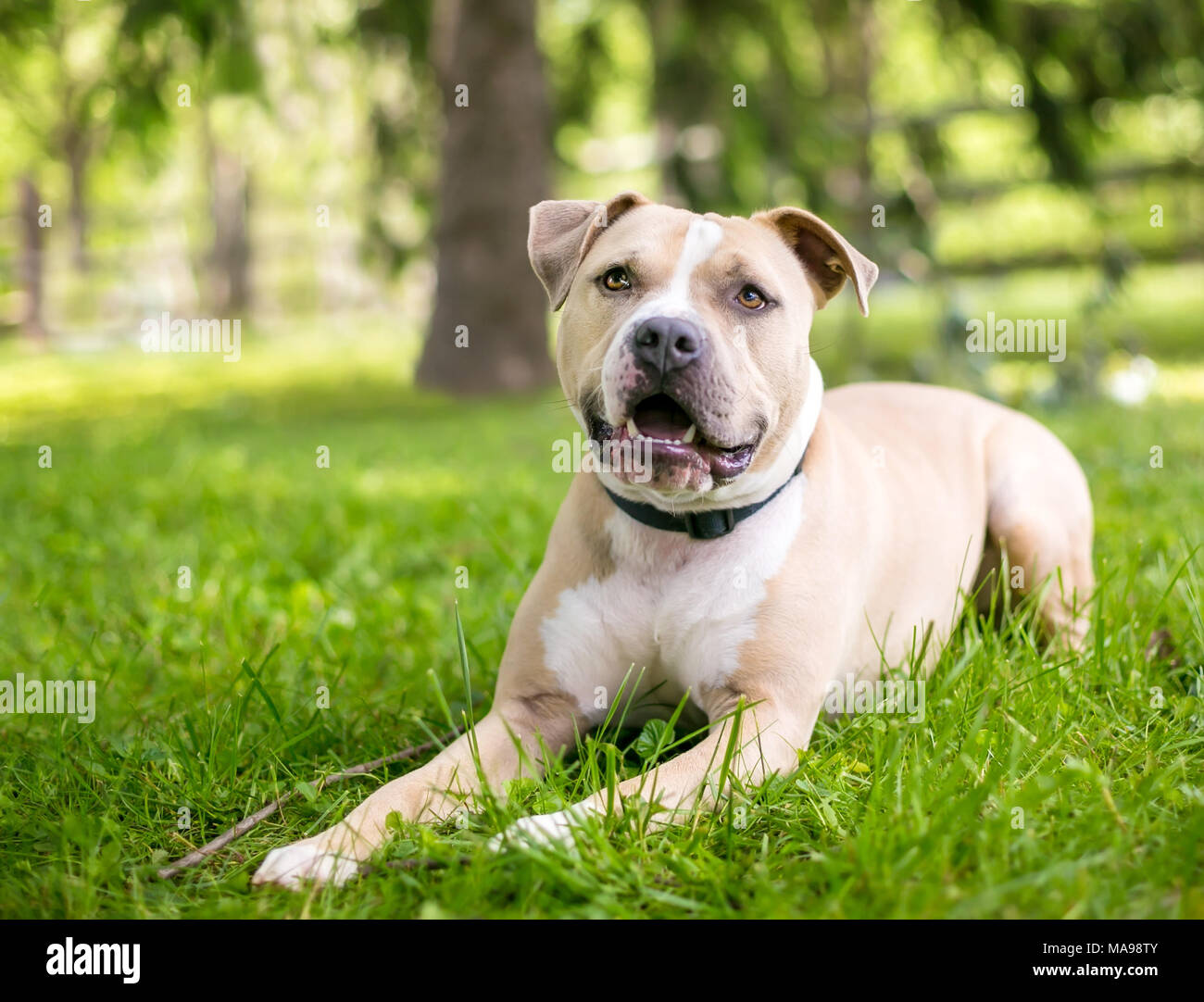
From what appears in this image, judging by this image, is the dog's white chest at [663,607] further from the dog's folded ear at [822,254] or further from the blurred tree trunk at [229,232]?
the blurred tree trunk at [229,232]

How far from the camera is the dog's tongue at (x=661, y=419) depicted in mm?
2695

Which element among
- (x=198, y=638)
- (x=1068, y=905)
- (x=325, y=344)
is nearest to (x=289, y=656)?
(x=198, y=638)

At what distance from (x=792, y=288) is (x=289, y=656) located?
1953 mm

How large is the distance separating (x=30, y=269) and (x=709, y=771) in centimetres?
2079

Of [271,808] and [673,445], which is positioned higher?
[673,445]

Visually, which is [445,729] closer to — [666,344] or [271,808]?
[271,808]

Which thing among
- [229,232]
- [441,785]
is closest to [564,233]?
[441,785]

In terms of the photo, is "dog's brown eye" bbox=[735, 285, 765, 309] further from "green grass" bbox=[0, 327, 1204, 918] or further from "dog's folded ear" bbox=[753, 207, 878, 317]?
"green grass" bbox=[0, 327, 1204, 918]

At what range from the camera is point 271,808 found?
2.57 m

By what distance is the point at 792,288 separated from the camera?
9.89 ft

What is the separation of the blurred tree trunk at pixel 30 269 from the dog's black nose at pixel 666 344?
19158 millimetres

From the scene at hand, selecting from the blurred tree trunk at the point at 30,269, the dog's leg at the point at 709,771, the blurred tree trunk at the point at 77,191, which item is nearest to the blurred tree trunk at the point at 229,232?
the blurred tree trunk at the point at 77,191

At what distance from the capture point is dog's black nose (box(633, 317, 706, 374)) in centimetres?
260
